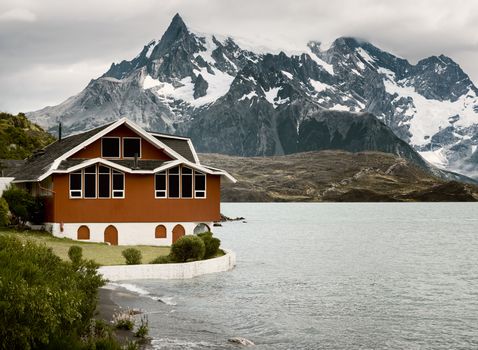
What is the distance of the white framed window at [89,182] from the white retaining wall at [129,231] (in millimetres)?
2505

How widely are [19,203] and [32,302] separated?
1942 inches

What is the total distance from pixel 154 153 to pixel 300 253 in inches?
931

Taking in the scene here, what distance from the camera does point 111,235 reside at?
6156 cm

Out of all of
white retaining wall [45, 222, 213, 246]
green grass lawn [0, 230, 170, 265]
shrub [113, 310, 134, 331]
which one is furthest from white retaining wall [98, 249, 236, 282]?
white retaining wall [45, 222, 213, 246]

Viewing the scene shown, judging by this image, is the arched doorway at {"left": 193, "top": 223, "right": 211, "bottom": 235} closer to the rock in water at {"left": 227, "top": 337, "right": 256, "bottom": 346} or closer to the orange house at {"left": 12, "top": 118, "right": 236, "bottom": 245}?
the orange house at {"left": 12, "top": 118, "right": 236, "bottom": 245}

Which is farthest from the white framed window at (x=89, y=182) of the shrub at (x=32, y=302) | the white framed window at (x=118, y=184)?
the shrub at (x=32, y=302)

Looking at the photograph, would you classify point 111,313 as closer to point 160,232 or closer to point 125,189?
point 125,189

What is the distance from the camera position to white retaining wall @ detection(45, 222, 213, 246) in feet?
198

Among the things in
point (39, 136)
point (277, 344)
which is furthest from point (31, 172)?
point (39, 136)

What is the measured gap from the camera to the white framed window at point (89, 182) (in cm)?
6075

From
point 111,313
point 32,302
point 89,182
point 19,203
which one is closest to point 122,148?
point 89,182

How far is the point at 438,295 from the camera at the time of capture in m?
46.1

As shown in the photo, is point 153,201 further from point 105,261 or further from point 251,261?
point 105,261

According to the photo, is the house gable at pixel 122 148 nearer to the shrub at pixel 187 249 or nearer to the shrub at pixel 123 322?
the shrub at pixel 187 249
